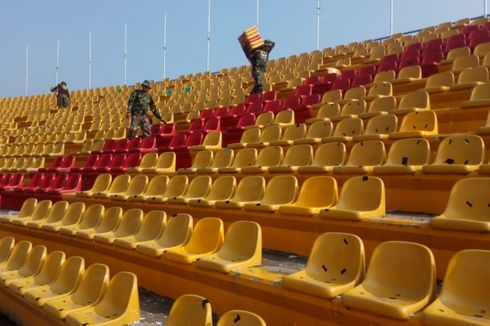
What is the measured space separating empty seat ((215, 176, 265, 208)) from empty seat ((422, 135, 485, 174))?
1.37 meters

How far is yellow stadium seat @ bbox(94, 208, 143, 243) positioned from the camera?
3.97 metres

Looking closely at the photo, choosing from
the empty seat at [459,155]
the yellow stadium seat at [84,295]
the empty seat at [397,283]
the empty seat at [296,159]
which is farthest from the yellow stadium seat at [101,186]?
the empty seat at [397,283]

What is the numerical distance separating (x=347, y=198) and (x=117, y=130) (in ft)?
21.0

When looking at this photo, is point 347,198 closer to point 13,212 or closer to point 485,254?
point 485,254

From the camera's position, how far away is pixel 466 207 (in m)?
2.51

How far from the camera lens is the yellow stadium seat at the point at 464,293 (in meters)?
1.70

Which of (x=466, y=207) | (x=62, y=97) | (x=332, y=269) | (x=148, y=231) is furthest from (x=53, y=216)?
(x=62, y=97)

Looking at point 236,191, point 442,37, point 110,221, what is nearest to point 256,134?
point 236,191

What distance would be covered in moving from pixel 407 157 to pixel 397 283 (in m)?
1.68

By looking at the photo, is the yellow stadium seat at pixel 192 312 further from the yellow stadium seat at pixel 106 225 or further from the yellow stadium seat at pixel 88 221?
the yellow stadium seat at pixel 88 221

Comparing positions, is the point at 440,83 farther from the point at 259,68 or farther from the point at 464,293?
the point at 259,68

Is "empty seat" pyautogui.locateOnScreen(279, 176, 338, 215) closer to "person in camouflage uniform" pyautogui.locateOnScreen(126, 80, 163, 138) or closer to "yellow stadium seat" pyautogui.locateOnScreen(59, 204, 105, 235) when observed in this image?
"yellow stadium seat" pyautogui.locateOnScreen(59, 204, 105, 235)

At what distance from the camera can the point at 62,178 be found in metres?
6.76

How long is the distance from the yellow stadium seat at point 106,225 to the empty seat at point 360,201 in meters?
2.11
